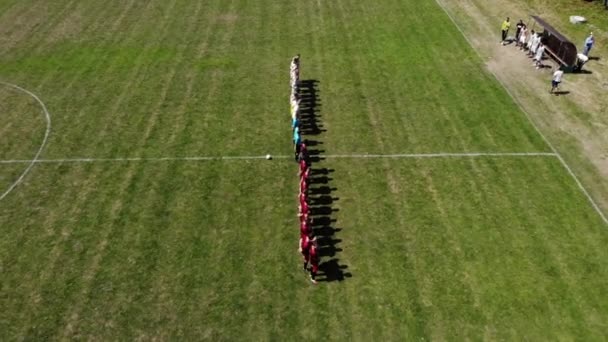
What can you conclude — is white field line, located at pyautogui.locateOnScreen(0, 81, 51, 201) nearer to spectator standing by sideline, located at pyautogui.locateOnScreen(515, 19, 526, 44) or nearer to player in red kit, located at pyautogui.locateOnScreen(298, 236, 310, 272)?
player in red kit, located at pyautogui.locateOnScreen(298, 236, 310, 272)

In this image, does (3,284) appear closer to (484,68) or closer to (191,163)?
(191,163)

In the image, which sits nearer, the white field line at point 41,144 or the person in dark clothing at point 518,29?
the white field line at point 41,144

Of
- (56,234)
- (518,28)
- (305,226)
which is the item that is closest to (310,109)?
(305,226)

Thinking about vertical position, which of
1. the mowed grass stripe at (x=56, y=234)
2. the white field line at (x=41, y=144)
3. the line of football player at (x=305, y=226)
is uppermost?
the line of football player at (x=305, y=226)

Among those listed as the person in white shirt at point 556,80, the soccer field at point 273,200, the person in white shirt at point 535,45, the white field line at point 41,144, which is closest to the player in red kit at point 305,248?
the soccer field at point 273,200

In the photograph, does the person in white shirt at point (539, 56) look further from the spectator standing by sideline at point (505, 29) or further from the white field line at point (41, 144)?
the white field line at point (41, 144)

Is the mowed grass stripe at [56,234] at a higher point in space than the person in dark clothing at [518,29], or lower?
lower
